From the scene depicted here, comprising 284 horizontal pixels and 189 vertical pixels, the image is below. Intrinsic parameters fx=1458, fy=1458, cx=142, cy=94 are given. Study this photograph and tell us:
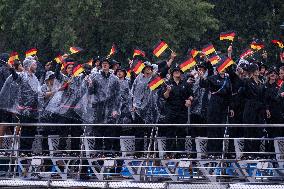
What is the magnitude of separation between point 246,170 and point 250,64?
8.89ft

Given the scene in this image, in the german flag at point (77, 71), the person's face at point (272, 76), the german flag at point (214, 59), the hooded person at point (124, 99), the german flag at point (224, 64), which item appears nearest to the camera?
the german flag at point (224, 64)

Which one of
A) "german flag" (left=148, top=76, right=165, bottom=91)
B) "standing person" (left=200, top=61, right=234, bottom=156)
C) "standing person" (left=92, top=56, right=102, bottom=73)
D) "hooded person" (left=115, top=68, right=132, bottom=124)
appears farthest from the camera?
"hooded person" (left=115, top=68, right=132, bottom=124)

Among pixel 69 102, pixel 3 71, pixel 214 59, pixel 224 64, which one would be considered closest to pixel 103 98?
pixel 69 102

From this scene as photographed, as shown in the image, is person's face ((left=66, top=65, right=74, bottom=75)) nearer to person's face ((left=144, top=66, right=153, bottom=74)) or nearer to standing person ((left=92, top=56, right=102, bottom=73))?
standing person ((left=92, top=56, right=102, bottom=73))

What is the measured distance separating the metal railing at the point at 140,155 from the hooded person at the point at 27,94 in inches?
10.3

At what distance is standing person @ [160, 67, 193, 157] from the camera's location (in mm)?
26359

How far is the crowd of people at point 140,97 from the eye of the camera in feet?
83.8

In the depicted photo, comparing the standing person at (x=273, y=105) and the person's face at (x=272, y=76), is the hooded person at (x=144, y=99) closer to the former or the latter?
the person's face at (x=272, y=76)

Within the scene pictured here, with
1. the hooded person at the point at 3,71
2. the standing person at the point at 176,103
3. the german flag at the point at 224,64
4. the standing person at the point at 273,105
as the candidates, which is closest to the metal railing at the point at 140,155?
the standing person at the point at 176,103

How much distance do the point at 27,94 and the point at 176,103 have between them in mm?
3180

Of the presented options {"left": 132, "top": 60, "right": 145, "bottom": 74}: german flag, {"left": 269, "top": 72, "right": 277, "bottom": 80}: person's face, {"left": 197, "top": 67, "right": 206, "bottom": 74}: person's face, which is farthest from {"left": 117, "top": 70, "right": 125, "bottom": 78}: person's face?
{"left": 269, "top": 72, "right": 277, "bottom": 80}: person's face

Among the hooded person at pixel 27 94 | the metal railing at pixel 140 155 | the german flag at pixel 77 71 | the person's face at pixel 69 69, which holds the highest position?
the person's face at pixel 69 69

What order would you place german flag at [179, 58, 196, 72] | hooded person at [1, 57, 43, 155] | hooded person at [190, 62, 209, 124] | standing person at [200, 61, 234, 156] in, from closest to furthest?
standing person at [200, 61, 234, 156]
hooded person at [190, 62, 209, 124]
german flag at [179, 58, 196, 72]
hooded person at [1, 57, 43, 155]

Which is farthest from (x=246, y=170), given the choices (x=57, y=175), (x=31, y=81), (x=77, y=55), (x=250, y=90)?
(x=77, y=55)
